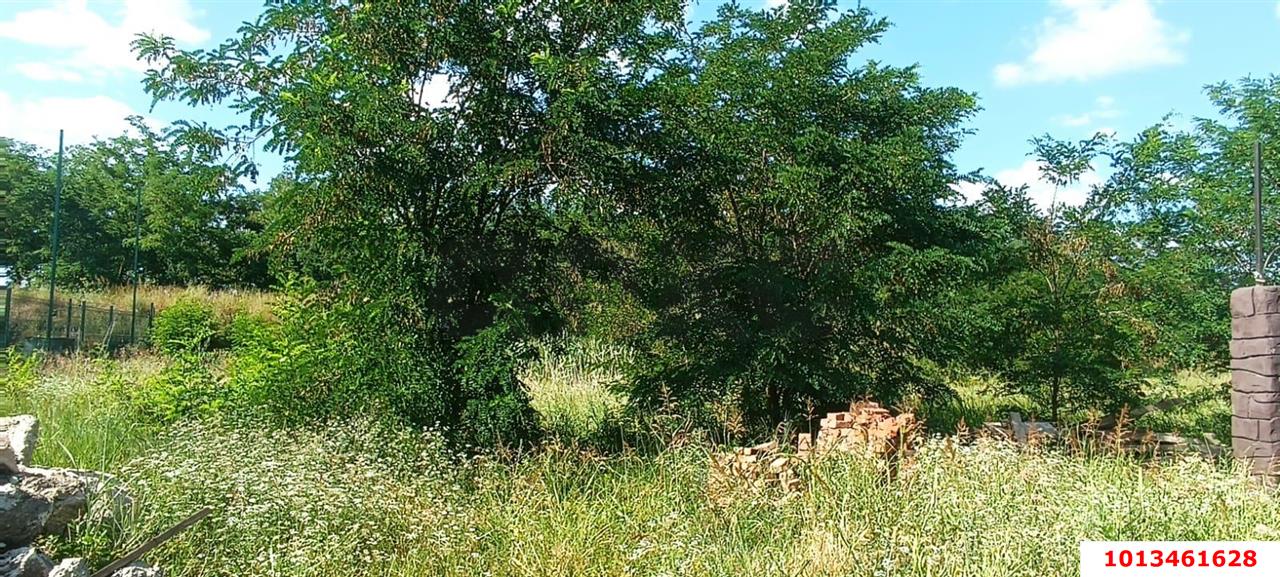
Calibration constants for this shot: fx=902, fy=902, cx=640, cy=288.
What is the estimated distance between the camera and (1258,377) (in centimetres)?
607

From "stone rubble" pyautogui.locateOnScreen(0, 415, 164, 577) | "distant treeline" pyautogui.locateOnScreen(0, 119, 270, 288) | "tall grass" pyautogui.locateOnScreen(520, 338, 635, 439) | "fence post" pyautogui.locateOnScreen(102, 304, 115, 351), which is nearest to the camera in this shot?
"stone rubble" pyautogui.locateOnScreen(0, 415, 164, 577)

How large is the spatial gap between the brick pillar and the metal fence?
Answer: 1427 centimetres

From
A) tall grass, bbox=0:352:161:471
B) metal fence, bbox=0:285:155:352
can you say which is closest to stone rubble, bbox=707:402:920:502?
tall grass, bbox=0:352:161:471

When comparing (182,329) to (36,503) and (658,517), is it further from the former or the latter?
(658,517)

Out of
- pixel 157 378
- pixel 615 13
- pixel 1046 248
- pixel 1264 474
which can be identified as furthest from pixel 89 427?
pixel 1046 248

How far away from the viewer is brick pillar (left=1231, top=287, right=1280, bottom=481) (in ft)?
19.7

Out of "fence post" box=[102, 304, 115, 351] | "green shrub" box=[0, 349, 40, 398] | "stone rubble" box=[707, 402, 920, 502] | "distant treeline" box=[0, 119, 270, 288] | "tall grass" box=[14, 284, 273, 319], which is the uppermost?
"distant treeline" box=[0, 119, 270, 288]

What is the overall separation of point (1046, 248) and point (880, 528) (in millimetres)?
5977

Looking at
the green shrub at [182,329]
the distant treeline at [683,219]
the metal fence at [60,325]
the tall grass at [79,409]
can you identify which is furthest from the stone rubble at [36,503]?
the metal fence at [60,325]

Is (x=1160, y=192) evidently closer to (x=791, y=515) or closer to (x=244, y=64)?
(x=791, y=515)

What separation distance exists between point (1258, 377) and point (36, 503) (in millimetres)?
7255

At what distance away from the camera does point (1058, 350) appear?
8945 mm

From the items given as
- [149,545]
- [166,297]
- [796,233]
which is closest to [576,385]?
[796,233]

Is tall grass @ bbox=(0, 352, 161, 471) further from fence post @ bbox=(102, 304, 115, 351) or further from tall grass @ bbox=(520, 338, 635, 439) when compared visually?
tall grass @ bbox=(520, 338, 635, 439)
